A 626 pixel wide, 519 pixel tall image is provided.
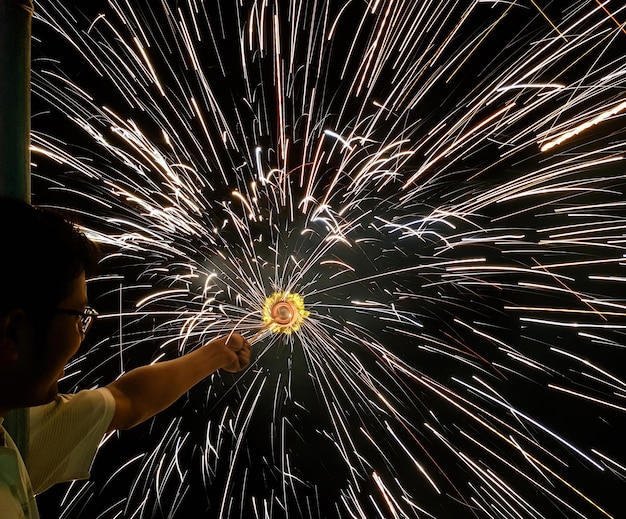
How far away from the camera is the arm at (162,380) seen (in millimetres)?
1465

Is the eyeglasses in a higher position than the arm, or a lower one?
higher

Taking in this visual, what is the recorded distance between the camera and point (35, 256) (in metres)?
0.98

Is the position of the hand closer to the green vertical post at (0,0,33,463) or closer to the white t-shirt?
the white t-shirt

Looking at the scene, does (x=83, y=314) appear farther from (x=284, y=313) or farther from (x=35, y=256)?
(x=284, y=313)

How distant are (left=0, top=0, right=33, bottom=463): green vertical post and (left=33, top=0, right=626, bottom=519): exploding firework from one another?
156 cm

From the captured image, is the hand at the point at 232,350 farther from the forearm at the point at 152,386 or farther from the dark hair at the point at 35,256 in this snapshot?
the dark hair at the point at 35,256

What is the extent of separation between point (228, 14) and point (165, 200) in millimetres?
1039

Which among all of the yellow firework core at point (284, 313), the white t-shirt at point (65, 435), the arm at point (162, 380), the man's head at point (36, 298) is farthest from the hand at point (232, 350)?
the man's head at point (36, 298)

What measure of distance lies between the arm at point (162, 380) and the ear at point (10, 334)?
49 centimetres

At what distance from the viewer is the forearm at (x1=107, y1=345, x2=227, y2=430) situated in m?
1.46

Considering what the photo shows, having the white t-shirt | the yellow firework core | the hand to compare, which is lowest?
the white t-shirt

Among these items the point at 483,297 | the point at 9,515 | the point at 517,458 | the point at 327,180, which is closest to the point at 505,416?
the point at 517,458

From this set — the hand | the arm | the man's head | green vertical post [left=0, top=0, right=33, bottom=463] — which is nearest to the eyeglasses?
the man's head

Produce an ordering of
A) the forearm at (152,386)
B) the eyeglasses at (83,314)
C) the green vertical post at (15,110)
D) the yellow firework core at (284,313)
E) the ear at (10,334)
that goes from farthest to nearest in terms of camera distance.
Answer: the yellow firework core at (284,313), the forearm at (152,386), the green vertical post at (15,110), the eyeglasses at (83,314), the ear at (10,334)
